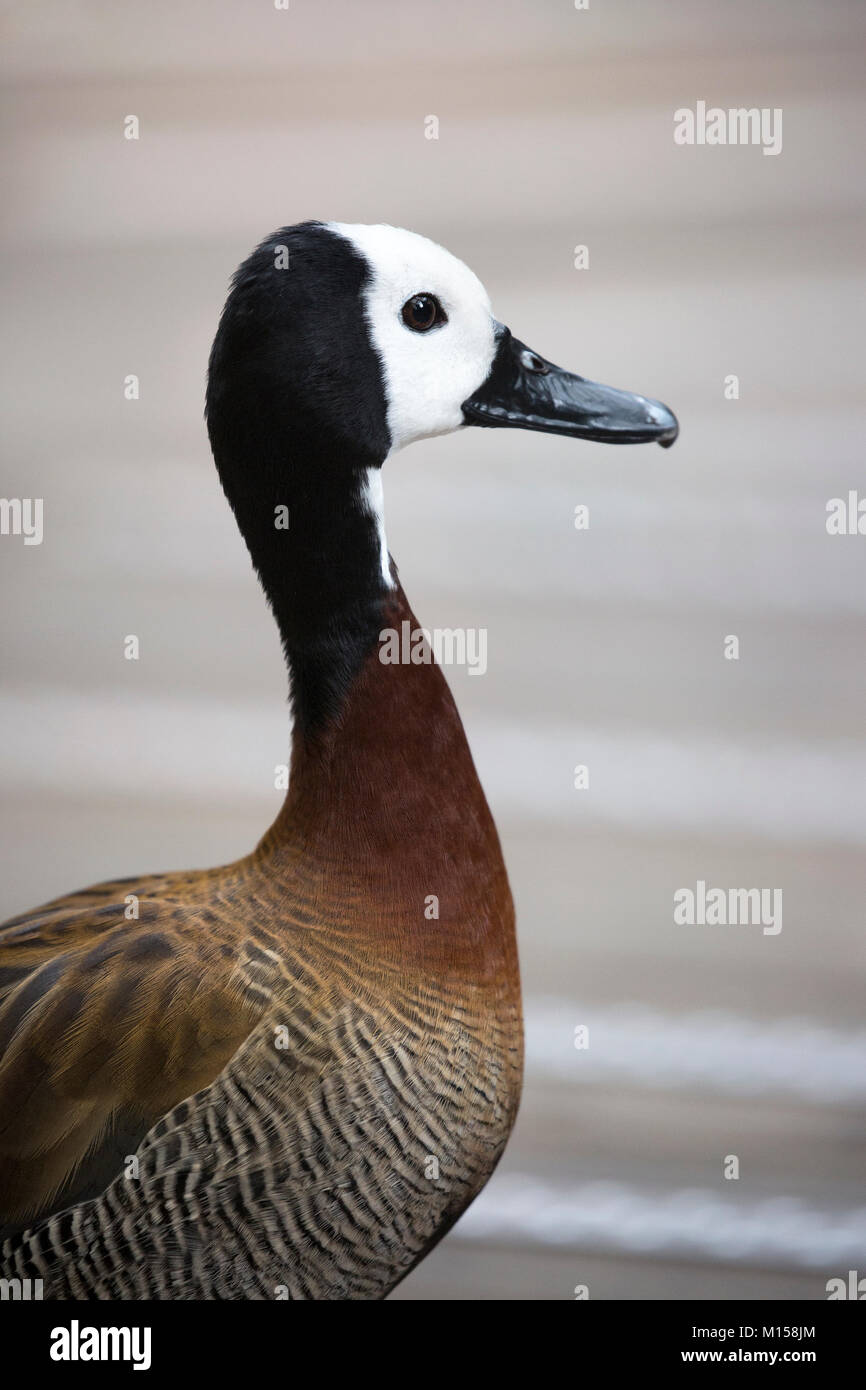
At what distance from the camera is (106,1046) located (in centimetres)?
58

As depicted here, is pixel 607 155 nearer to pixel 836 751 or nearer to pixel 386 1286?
pixel 836 751

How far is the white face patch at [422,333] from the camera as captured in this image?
585 mm

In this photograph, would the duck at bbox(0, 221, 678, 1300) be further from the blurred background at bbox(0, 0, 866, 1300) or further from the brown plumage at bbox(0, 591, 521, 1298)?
the blurred background at bbox(0, 0, 866, 1300)

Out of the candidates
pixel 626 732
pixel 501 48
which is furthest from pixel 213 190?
pixel 626 732

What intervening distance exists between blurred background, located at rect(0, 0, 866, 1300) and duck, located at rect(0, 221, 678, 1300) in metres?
0.53

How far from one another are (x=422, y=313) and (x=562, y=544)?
0.58 m

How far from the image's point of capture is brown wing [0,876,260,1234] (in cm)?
56
